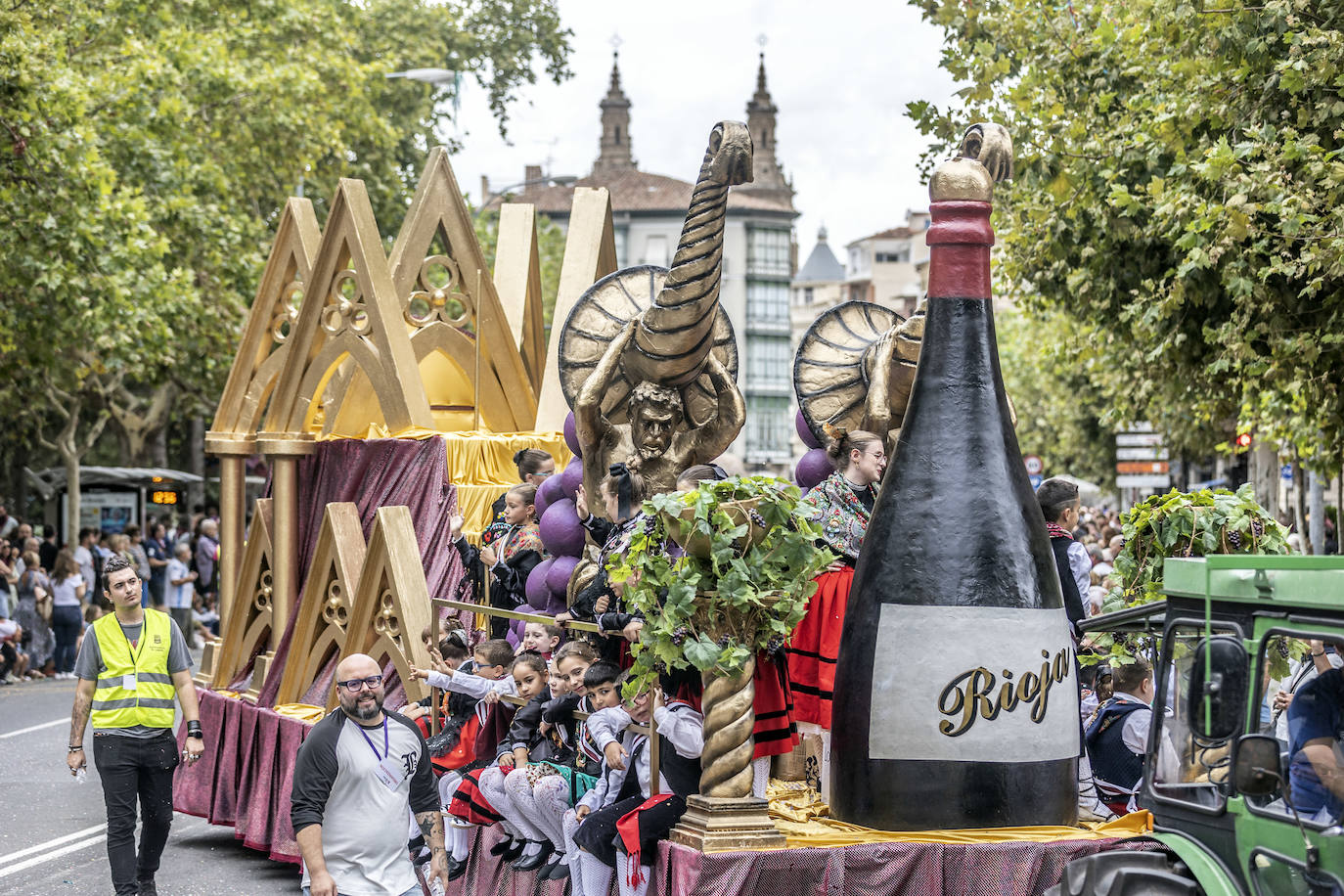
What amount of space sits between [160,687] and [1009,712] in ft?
16.2

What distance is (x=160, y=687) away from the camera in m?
9.42

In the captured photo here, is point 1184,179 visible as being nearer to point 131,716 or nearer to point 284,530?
point 284,530

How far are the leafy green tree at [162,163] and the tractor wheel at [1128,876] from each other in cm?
1647

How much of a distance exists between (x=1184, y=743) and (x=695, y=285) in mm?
3603

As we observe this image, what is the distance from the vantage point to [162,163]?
25.4m

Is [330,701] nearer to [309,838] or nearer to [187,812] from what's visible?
[187,812]

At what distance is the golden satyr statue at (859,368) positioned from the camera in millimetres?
8656

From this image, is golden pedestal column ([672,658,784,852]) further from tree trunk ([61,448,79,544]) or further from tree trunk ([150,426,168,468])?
tree trunk ([150,426,168,468])

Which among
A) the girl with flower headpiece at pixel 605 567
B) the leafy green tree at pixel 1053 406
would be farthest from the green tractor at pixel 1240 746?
the leafy green tree at pixel 1053 406

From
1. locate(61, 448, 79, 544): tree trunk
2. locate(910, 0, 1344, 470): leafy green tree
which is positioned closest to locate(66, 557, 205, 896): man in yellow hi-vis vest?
locate(910, 0, 1344, 470): leafy green tree

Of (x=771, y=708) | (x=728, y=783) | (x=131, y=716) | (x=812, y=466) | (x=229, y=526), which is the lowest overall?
(x=131, y=716)

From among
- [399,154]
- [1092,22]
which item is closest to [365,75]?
[399,154]

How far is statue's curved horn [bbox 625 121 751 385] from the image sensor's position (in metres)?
7.92

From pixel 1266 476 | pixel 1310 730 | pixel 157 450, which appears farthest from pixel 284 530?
pixel 1266 476
